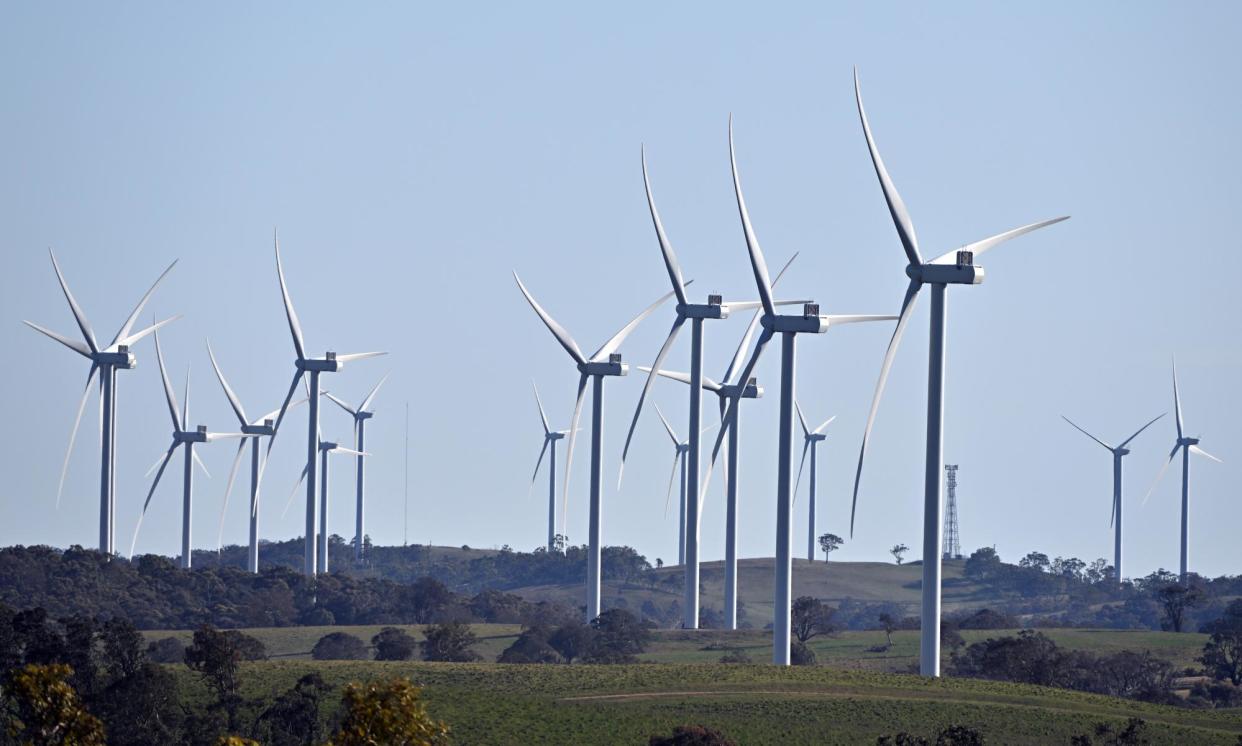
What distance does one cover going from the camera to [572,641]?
162125 mm

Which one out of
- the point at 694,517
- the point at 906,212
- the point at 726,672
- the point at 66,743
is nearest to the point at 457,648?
the point at 694,517

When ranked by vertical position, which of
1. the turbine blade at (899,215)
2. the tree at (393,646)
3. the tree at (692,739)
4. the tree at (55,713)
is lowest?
the tree at (692,739)

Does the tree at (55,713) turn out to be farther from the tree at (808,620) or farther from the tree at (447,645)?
the tree at (808,620)

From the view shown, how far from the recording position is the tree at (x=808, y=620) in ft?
607

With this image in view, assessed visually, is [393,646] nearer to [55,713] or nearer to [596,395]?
[596,395]

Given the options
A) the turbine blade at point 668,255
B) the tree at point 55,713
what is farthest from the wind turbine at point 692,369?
the tree at point 55,713

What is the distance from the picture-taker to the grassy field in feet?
353

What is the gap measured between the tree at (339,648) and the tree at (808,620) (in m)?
41.1

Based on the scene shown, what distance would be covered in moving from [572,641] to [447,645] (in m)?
10.4

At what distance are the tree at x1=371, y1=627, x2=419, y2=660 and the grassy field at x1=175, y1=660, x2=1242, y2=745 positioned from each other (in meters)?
25.7

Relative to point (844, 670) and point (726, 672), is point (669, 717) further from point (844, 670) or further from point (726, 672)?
point (844, 670)

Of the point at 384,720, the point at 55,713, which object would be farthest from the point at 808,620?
the point at 384,720

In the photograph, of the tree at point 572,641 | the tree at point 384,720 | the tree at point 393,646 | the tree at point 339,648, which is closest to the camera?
the tree at point 384,720

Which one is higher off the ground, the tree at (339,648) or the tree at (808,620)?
the tree at (808,620)
